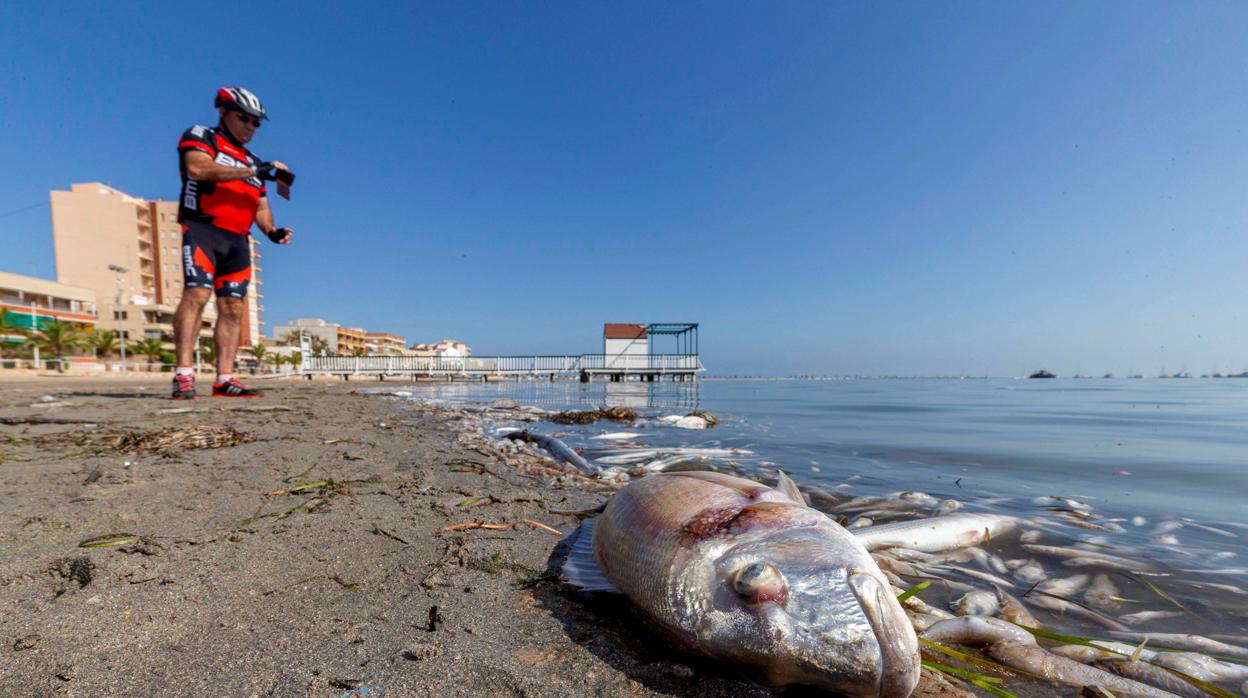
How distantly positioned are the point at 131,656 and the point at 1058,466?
7052 millimetres

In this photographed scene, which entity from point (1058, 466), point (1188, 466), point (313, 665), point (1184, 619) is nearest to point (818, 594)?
point (313, 665)

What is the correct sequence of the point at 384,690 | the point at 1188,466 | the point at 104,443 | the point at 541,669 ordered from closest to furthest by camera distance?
1. the point at 384,690
2. the point at 541,669
3. the point at 104,443
4. the point at 1188,466

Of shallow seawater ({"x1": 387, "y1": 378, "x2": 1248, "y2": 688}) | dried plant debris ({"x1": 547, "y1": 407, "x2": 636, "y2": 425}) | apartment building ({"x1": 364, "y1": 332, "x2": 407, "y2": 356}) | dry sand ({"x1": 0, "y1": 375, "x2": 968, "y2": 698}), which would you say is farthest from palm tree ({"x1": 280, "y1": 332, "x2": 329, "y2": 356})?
dry sand ({"x1": 0, "y1": 375, "x2": 968, "y2": 698})

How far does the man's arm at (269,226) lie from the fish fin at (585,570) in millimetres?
8457

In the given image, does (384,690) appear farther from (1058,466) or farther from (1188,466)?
(1188,466)

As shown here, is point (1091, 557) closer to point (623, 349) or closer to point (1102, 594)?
point (1102, 594)

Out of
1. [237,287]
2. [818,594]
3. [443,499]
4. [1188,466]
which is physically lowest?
[1188,466]

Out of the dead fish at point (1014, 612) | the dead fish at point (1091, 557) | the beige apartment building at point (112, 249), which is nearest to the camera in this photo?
the dead fish at point (1014, 612)

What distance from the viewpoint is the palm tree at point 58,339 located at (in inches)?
1519

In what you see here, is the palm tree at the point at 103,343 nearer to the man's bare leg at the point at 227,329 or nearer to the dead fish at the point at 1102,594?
the man's bare leg at the point at 227,329

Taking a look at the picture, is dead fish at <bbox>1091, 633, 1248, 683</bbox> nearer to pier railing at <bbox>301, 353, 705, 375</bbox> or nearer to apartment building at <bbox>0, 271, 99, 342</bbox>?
pier railing at <bbox>301, 353, 705, 375</bbox>

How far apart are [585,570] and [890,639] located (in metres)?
1.09

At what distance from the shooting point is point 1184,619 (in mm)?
1888

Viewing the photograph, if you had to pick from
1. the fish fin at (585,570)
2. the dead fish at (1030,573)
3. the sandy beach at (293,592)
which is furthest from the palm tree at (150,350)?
the dead fish at (1030,573)
